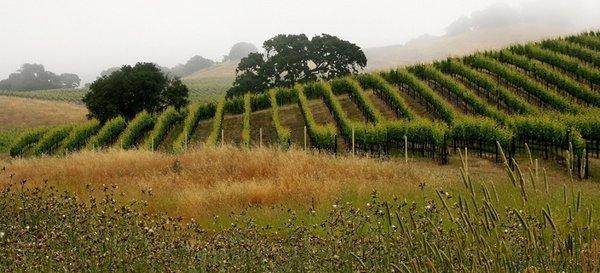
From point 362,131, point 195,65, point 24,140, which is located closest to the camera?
point 362,131

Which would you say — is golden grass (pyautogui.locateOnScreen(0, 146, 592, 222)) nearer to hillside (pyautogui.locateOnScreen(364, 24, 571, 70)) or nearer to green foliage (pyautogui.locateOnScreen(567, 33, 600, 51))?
green foliage (pyautogui.locateOnScreen(567, 33, 600, 51))

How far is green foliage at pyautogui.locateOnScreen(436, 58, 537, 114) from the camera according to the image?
2865 centimetres

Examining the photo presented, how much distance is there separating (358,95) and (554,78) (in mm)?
11968

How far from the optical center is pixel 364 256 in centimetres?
488

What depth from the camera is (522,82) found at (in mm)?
31078

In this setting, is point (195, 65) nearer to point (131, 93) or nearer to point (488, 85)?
point (131, 93)

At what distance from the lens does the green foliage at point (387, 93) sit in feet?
96.6

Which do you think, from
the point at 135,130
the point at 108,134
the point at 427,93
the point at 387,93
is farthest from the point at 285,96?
the point at 108,134

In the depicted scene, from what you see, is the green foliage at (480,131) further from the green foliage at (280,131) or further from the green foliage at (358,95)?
the green foliage at (280,131)

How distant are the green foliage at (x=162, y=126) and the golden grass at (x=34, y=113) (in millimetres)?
21907

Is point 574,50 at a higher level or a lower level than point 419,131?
higher

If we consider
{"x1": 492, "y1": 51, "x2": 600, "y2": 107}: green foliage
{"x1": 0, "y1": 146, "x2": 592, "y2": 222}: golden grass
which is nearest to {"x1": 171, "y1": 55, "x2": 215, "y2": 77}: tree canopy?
{"x1": 492, "y1": 51, "x2": 600, "y2": 107}: green foliage

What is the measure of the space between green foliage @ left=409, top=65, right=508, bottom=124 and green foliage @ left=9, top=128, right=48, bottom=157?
2858 centimetres

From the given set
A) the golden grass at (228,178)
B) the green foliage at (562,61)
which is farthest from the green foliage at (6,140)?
the green foliage at (562,61)
